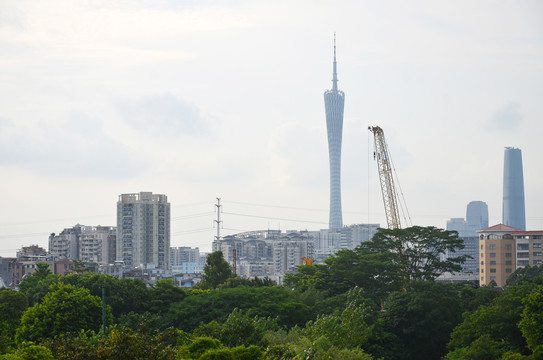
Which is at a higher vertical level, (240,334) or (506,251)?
(506,251)

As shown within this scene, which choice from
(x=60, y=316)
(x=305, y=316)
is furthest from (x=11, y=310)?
(x=305, y=316)

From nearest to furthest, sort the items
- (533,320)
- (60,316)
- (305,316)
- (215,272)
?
1. (533,320)
2. (60,316)
3. (305,316)
4. (215,272)

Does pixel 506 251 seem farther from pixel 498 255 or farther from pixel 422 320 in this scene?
pixel 422 320

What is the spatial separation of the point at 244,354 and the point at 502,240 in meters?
106

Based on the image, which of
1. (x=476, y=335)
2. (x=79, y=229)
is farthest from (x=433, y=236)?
(x=79, y=229)

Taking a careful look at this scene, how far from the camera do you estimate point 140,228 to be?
587 ft

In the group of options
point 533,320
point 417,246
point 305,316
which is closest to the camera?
point 533,320

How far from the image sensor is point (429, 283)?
65.5 metres

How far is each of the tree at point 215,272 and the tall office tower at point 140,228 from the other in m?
92.6

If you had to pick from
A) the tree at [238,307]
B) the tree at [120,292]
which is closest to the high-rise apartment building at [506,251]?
the tree at [238,307]

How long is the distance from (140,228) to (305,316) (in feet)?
395

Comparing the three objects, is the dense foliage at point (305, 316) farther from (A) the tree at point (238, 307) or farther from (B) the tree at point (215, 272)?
(B) the tree at point (215, 272)

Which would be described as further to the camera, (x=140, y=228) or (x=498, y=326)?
(x=140, y=228)

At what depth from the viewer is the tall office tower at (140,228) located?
17838 centimetres
